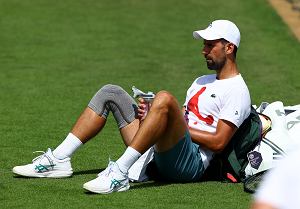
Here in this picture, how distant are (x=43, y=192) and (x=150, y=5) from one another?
11.1 meters

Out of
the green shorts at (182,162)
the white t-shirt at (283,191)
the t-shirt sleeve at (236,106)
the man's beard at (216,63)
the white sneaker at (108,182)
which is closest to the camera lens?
the white t-shirt at (283,191)

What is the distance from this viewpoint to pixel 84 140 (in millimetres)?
6988

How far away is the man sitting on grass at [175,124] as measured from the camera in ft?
20.8

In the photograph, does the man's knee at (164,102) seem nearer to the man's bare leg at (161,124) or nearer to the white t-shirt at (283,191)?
the man's bare leg at (161,124)

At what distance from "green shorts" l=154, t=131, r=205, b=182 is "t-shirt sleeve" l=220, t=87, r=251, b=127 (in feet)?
1.10

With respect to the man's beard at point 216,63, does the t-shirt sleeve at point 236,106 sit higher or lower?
lower

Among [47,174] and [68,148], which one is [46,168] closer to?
[47,174]

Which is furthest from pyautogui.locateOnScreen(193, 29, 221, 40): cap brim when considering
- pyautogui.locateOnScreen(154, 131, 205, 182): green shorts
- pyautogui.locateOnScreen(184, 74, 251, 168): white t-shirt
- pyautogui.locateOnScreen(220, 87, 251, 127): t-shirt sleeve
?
pyautogui.locateOnScreen(154, 131, 205, 182): green shorts

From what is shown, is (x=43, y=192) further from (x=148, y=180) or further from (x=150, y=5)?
(x=150, y=5)

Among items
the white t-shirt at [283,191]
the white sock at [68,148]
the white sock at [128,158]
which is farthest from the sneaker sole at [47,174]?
the white t-shirt at [283,191]

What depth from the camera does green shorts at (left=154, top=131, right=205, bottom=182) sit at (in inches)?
256

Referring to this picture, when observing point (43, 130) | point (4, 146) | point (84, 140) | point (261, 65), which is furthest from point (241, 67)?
point (84, 140)

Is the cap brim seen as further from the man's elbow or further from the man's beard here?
the man's elbow

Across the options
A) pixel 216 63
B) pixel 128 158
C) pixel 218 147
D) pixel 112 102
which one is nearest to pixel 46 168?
pixel 112 102
